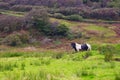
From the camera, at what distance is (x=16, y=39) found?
152 feet

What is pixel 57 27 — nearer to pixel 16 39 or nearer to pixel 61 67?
pixel 16 39

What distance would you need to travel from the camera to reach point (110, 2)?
2795 inches

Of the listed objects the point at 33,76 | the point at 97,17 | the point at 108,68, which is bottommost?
the point at 97,17

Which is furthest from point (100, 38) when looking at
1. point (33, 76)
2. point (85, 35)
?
point (33, 76)

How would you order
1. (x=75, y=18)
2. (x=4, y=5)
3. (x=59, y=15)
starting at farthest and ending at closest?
(x=4, y=5), (x=59, y=15), (x=75, y=18)

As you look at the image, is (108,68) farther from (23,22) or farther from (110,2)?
(110,2)

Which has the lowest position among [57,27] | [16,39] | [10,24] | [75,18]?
[75,18]

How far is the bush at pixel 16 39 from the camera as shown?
153 feet

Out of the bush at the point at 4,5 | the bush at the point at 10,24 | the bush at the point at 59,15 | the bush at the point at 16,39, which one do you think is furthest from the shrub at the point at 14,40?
the bush at the point at 4,5

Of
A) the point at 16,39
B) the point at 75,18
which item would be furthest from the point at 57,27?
the point at 75,18

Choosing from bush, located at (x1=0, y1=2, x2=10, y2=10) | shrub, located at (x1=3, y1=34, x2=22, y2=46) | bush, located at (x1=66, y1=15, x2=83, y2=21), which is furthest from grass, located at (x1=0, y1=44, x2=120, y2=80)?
bush, located at (x1=0, y1=2, x2=10, y2=10)

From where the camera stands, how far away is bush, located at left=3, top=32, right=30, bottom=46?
46581 millimetres

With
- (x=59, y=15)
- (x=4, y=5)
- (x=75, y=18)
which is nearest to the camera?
(x=75, y=18)

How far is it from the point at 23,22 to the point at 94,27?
11578 millimetres
